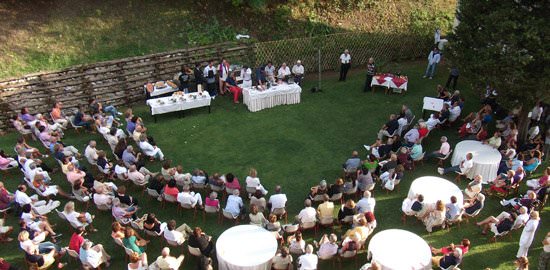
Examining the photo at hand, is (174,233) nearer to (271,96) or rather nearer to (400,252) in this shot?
(400,252)

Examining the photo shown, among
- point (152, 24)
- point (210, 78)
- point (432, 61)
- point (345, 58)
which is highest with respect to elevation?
point (152, 24)

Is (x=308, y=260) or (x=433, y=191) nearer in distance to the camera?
(x=308, y=260)

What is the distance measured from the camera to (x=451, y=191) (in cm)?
1387

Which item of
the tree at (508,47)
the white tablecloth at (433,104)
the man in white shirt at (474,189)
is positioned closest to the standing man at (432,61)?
the white tablecloth at (433,104)

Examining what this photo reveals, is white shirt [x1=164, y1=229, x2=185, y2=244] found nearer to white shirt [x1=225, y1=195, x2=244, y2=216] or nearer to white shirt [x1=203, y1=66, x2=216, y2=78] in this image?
white shirt [x1=225, y1=195, x2=244, y2=216]

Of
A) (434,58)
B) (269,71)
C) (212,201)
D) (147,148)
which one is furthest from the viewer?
(434,58)

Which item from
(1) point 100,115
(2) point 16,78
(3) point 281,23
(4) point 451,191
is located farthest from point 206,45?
(4) point 451,191

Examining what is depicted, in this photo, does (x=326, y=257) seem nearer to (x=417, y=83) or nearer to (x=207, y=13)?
(x=417, y=83)

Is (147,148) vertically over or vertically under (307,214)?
over

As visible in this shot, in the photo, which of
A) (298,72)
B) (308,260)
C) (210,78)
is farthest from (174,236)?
(298,72)

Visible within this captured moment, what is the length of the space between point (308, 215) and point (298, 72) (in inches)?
407

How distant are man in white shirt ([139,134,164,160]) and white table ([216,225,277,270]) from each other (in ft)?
18.2

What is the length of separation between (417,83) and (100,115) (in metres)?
14.2

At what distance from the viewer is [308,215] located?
42.7 ft
